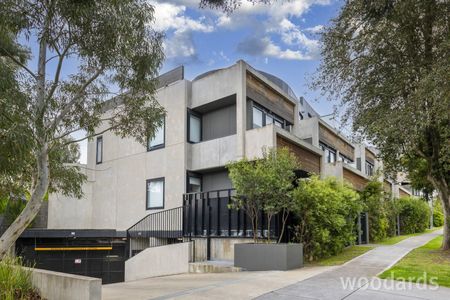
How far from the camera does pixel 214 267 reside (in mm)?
12328

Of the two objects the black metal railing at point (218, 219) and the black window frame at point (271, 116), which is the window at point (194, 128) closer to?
the black window frame at point (271, 116)

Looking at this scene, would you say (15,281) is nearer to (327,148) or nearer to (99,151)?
(99,151)

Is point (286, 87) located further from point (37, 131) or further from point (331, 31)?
point (37, 131)

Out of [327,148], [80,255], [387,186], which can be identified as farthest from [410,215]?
[80,255]

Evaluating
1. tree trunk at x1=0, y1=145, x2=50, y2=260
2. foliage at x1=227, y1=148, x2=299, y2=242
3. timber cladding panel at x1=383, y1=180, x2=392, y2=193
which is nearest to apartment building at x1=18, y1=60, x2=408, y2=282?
foliage at x1=227, y1=148, x2=299, y2=242

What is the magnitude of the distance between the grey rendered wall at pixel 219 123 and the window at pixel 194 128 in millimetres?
185

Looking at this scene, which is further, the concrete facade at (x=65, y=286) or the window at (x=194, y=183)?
the window at (x=194, y=183)

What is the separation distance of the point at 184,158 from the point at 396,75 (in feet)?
29.8

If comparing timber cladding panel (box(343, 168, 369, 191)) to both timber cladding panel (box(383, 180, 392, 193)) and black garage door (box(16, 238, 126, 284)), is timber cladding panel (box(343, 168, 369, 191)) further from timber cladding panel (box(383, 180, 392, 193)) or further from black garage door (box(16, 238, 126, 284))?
black garage door (box(16, 238, 126, 284))

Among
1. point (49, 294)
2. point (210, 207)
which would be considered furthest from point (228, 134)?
point (49, 294)

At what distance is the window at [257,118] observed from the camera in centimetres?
1796

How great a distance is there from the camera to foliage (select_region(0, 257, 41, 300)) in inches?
311

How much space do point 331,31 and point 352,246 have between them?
924 centimetres

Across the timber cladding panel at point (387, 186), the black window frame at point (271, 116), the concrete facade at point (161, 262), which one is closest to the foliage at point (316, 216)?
the concrete facade at point (161, 262)
